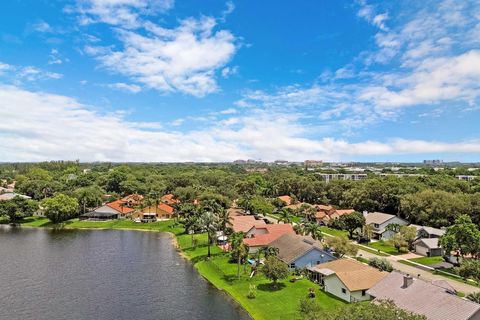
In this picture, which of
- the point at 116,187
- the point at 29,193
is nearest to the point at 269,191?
the point at 116,187

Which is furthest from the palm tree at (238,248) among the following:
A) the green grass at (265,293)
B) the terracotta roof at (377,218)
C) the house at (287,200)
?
the house at (287,200)

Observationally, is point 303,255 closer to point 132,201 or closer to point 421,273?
point 421,273

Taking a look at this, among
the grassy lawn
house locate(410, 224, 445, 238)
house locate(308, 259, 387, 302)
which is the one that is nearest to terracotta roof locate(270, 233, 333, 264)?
house locate(308, 259, 387, 302)

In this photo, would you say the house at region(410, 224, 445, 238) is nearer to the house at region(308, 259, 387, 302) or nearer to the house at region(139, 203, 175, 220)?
the house at region(308, 259, 387, 302)

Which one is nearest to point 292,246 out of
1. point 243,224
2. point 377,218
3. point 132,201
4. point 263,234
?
point 263,234

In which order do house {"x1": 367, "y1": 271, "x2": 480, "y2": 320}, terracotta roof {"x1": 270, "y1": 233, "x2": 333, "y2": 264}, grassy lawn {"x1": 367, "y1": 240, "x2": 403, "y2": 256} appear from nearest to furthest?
house {"x1": 367, "y1": 271, "x2": 480, "y2": 320}
terracotta roof {"x1": 270, "y1": 233, "x2": 333, "y2": 264}
grassy lawn {"x1": 367, "y1": 240, "x2": 403, "y2": 256}
